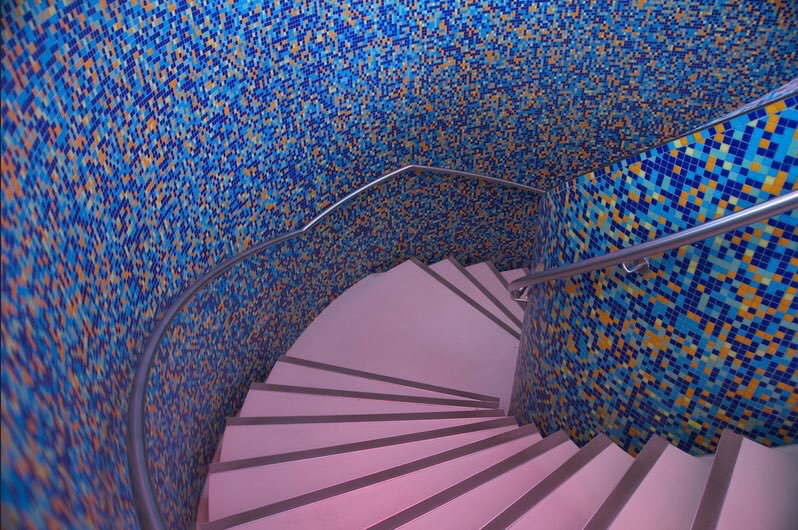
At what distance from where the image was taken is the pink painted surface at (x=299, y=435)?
3033 millimetres

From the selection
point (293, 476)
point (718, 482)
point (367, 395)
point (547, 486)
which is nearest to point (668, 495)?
point (718, 482)

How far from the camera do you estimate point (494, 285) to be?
16.7ft

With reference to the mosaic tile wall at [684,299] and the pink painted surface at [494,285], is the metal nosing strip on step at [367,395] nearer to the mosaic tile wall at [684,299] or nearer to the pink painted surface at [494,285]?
the mosaic tile wall at [684,299]

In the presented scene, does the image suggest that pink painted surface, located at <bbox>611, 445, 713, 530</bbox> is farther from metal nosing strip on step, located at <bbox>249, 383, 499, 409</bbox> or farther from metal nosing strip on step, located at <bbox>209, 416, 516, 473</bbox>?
metal nosing strip on step, located at <bbox>249, 383, 499, 409</bbox>

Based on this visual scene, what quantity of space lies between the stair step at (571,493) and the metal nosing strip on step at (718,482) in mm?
363

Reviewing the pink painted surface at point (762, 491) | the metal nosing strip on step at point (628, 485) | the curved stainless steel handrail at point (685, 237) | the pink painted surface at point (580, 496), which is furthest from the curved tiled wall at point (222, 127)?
the pink painted surface at point (762, 491)

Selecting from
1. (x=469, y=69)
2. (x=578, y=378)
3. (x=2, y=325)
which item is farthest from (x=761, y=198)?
(x=469, y=69)

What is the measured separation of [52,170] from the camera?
5.54 feet

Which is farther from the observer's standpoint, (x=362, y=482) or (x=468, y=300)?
(x=468, y=300)

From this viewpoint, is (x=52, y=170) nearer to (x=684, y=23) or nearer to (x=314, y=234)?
(x=314, y=234)

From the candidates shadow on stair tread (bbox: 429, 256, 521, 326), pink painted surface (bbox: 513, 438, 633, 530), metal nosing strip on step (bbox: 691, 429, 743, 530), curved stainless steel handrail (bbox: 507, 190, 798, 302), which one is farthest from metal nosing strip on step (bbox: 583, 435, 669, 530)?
shadow on stair tread (bbox: 429, 256, 521, 326)

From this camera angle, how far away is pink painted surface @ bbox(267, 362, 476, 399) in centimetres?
371

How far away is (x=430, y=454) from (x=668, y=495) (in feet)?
3.56

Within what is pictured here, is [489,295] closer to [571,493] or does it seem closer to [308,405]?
[308,405]
